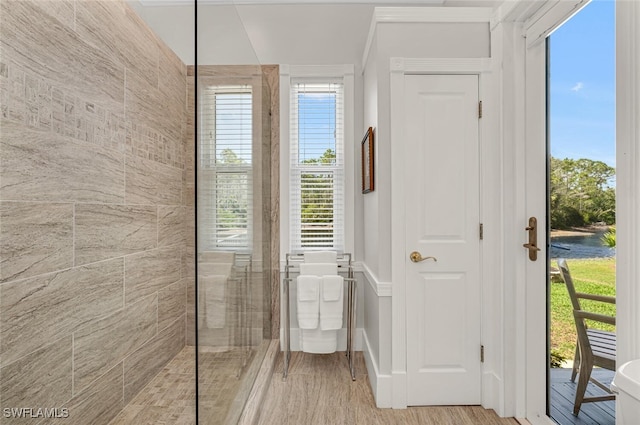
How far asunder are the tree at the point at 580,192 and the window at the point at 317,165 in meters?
1.67

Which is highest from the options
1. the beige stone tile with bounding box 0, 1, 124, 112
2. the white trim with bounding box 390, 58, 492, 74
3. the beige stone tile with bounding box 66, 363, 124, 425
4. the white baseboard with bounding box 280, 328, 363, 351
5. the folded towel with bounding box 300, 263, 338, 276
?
the white trim with bounding box 390, 58, 492, 74

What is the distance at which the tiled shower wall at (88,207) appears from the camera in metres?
1.44

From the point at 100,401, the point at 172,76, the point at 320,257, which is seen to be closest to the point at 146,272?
the point at 100,401

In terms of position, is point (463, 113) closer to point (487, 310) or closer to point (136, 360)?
point (487, 310)

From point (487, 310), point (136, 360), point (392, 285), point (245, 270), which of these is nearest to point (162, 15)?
point (245, 270)

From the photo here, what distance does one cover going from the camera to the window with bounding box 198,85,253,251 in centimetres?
152

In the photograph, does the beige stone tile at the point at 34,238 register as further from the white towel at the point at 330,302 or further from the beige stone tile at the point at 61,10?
the white towel at the point at 330,302

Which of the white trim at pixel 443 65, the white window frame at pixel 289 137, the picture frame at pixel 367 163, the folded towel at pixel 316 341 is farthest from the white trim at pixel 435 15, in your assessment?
the folded towel at pixel 316 341

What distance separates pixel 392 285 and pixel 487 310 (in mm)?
572

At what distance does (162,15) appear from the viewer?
5.92ft

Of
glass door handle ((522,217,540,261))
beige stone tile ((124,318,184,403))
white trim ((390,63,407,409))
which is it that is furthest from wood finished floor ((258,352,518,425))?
glass door handle ((522,217,540,261))

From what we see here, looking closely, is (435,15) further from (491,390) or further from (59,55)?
(491,390)

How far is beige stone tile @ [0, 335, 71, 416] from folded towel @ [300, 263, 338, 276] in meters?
1.68

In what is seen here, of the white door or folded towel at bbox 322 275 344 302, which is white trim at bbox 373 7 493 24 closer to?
the white door
